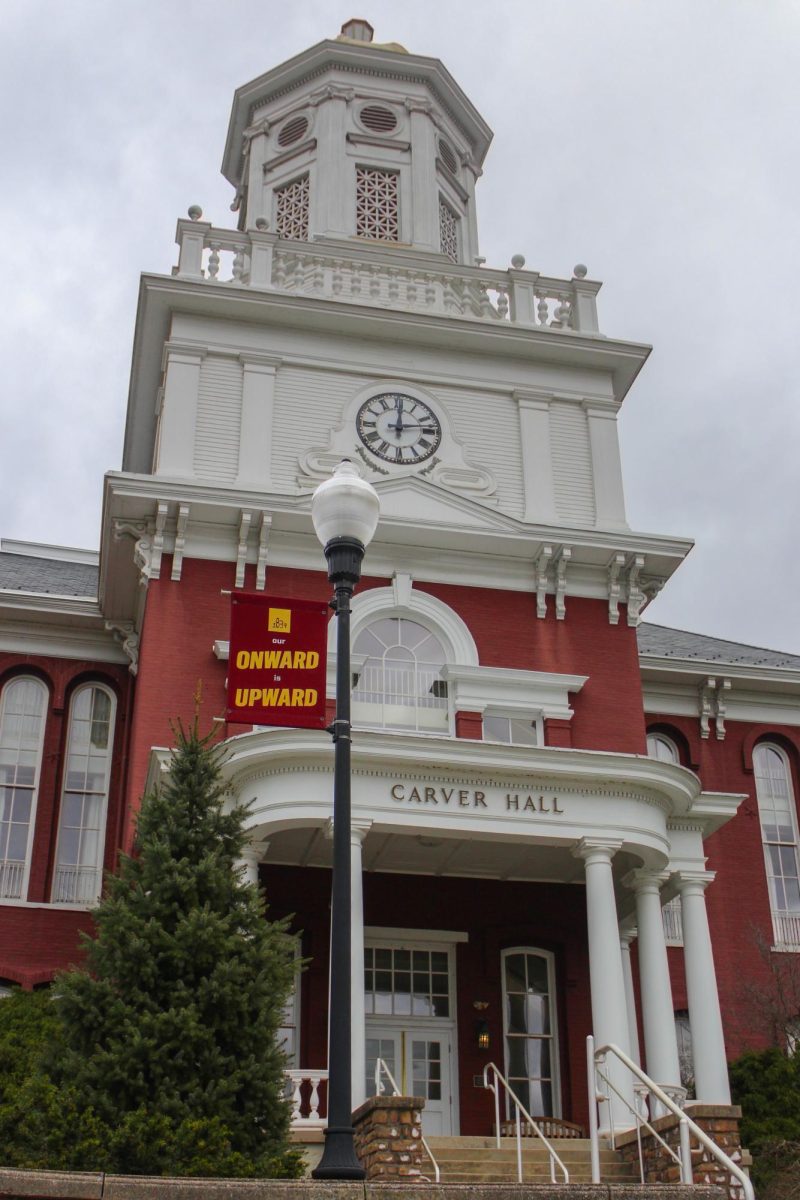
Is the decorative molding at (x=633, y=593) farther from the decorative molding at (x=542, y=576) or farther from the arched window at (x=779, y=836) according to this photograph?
the arched window at (x=779, y=836)

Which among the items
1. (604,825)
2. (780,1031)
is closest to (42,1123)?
(604,825)

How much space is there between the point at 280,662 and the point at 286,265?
15247 mm

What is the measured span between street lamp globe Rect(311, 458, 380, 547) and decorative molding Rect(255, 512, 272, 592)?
11.1 metres

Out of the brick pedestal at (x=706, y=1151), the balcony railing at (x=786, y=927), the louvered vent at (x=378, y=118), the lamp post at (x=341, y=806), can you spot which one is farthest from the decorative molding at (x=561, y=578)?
the lamp post at (x=341, y=806)

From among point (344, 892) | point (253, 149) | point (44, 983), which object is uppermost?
point (253, 149)

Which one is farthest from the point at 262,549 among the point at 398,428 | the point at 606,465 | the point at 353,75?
the point at 353,75

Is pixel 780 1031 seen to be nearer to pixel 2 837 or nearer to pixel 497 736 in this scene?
pixel 497 736

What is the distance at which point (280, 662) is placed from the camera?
11.8 metres

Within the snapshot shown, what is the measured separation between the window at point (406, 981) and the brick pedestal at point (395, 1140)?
22.6 ft

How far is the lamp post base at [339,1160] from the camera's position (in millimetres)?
8430

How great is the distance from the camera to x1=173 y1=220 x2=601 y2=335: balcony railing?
982 inches

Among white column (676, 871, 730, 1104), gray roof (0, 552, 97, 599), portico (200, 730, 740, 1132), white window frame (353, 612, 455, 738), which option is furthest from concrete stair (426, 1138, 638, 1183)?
gray roof (0, 552, 97, 599)

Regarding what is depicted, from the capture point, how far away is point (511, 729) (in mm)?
21891

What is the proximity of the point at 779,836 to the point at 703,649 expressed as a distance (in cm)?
443
